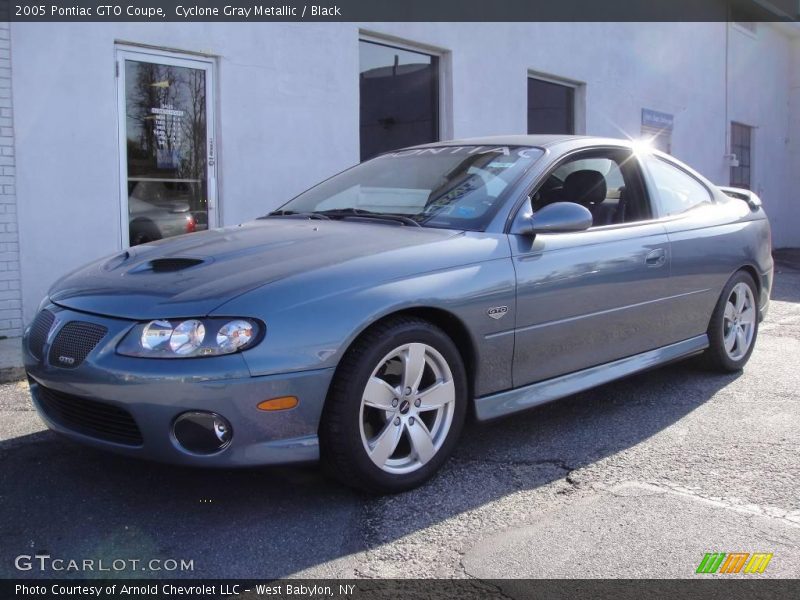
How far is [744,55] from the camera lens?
54.9ft

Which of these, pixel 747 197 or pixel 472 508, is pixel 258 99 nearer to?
pixel 747 197

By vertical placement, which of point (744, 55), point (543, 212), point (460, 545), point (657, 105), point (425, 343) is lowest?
point (460, 545)

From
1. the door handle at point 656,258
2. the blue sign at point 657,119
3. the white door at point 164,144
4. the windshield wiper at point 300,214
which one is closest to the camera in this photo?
the windshield wiper at point 300,214

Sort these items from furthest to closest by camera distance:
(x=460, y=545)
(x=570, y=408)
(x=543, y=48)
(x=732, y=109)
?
1. (x=732, y=109)
2. (x=543, y=48)
3. (x=570, y=408)
4. (x=460, y=545)

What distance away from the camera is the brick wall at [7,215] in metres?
6.11

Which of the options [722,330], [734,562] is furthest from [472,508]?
[722,330]

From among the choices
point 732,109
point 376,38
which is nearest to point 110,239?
point 376,38

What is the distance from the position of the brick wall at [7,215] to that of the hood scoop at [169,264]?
3329 millimetres

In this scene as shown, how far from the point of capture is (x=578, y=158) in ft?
14.4

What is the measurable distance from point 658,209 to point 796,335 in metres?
3.08

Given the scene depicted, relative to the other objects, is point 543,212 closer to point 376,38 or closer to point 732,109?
point 376,38

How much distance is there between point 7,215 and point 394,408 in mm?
4304

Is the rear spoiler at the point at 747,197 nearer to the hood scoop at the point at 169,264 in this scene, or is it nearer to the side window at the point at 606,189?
the side window at the point at 606,189
